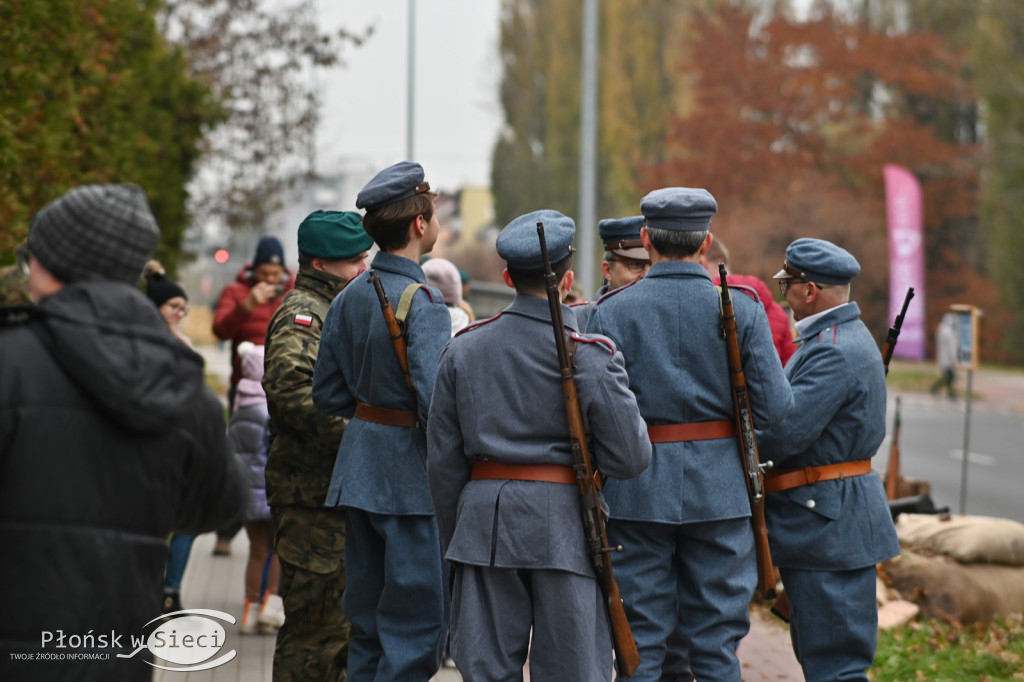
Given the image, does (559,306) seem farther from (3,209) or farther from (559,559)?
(3,209)

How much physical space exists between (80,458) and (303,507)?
A: 2.38m

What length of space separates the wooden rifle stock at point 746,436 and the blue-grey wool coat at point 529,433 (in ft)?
2.08

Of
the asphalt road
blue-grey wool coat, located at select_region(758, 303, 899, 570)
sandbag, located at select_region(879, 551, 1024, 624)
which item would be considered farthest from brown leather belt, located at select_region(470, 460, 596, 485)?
the asphalt road

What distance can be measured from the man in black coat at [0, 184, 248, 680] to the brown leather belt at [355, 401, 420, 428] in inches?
62.7

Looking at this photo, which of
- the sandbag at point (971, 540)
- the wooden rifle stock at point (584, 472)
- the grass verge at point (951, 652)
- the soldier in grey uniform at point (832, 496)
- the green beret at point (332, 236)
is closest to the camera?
the wooden rifle stock at point (584, 472)

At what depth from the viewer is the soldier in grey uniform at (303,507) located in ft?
→ 16.0

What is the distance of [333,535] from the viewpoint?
4992 millimetres

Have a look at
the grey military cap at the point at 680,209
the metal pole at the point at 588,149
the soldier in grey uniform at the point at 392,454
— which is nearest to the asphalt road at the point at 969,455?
the metal pole at the point at 588,149

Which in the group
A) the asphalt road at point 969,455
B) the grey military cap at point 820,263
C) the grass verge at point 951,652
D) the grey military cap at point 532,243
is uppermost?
the grey military cap at point 532,243

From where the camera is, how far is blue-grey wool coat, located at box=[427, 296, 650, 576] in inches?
145

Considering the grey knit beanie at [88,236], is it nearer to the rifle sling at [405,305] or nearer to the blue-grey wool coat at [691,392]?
the rifle sling at [405,305]

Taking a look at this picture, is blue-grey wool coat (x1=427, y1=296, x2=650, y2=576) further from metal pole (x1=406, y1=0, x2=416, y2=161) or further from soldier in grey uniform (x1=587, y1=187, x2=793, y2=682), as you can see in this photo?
metal pole (x1=406, y1=0, x2=416, y2=161)

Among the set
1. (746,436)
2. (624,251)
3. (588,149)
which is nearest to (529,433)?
(746,436)

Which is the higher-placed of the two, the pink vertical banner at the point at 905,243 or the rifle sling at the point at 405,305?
the rifle sling at the point at 405,305
